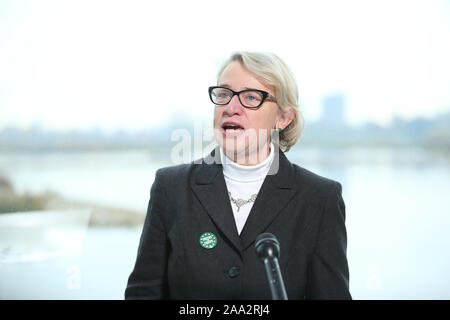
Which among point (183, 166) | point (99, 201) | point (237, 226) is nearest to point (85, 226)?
point (99, 201)

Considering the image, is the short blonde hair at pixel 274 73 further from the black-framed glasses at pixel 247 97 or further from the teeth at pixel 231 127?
the teeth at pixel 231 127

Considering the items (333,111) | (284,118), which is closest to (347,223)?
(333,111)

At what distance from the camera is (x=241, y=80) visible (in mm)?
1299

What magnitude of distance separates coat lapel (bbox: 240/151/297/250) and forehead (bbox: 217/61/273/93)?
0.86ft

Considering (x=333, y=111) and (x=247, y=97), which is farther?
(x=333, y=111)

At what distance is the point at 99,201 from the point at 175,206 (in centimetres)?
133

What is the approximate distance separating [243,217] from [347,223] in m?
1.39

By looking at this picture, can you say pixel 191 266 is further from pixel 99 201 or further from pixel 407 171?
pixel 407 171

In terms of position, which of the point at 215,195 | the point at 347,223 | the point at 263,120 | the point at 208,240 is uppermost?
the point at 263,120

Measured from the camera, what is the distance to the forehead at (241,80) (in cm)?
130

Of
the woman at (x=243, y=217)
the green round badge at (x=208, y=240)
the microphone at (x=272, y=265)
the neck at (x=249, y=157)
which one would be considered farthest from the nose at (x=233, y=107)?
the microphone at (x=272, y=265)

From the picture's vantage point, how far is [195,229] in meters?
1.30

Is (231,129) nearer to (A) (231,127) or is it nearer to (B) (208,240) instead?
(A) (231,127)

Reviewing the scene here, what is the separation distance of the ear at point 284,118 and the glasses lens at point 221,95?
19cm
